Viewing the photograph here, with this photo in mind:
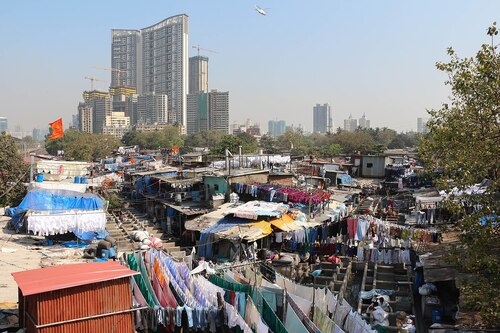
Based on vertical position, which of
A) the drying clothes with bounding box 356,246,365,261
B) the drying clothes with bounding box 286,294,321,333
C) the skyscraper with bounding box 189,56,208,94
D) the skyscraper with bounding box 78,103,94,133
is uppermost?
the skyscraper with bounding box 189,56,208,94

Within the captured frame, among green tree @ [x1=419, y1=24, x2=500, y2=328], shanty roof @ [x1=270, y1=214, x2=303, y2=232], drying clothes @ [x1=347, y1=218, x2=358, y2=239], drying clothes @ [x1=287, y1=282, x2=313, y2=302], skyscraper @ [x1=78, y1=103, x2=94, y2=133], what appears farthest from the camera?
skyscraper @ [x1=78, y1=103, x2=94, y2=133]

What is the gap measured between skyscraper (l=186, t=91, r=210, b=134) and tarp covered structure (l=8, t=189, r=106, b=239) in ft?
452


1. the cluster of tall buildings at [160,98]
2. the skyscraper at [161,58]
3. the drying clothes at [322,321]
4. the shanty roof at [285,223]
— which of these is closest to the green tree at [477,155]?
the drying clothes at [322,321]

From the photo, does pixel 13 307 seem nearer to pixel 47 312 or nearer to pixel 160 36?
pixel 47 312

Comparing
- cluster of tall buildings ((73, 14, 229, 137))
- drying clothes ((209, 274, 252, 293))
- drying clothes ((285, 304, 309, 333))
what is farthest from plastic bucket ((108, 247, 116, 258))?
cluster of tall buildings ((73, 14, 229, 137))

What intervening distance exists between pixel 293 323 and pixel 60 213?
1381cm

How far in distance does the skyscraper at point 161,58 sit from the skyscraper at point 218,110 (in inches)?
523

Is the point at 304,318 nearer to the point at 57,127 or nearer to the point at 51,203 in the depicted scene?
the point at 51,203

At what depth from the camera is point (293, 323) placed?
9.09 metres

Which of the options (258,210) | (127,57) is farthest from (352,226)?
(127,57)

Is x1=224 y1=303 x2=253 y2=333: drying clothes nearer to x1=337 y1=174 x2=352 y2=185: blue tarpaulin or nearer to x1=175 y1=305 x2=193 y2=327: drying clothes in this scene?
x1=175 y1=305 x2=193 y2=327: drying clothes

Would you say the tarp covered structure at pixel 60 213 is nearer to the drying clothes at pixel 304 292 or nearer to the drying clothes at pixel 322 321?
the drying clothes at pixel 304 292

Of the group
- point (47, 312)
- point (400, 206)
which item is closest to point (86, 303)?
point (47, 312)

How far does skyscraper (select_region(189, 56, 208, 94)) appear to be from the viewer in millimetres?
195500
